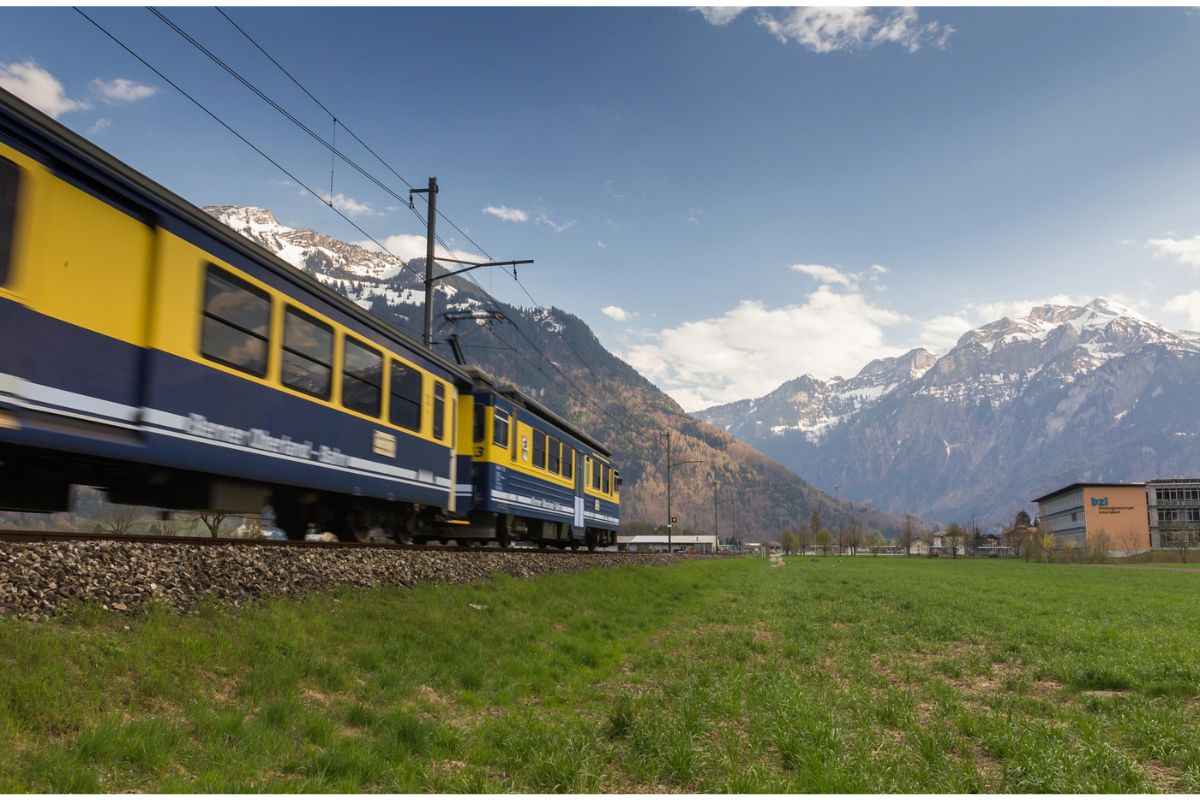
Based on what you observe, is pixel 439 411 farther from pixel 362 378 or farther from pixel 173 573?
pixel 173 573

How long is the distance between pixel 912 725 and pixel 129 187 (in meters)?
10.4

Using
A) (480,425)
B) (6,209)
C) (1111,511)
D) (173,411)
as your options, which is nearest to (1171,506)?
(1111,511)

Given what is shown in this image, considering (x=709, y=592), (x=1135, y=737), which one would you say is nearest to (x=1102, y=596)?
(x=709, y=592)

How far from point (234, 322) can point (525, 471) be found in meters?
13.4

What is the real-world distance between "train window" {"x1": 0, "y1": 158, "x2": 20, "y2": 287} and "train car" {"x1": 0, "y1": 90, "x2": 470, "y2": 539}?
1 cm

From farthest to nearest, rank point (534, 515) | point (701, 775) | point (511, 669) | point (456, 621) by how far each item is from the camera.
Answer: point (534, 515), point (456, 621), point (511, 669), point (701, 775)

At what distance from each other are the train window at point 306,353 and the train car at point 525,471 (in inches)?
301

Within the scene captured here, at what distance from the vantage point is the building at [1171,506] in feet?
450

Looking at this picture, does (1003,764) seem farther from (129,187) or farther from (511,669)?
(129,187)

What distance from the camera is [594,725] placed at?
7812 mm

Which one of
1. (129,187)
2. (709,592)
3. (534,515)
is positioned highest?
(129,187)

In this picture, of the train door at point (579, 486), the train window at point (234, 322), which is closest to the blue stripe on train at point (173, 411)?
the train window at point (234, 322)

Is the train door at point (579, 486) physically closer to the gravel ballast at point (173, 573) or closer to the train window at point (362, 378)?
the train window at point (362, 378)

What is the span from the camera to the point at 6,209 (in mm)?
7219
